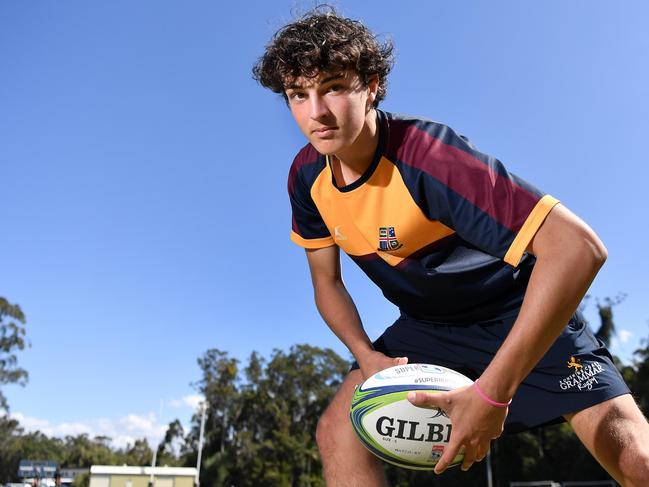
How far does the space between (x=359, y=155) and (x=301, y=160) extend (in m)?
0.66

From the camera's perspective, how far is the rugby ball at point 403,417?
246 centimetres

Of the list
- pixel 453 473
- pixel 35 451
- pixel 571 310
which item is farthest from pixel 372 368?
pixel 35 451

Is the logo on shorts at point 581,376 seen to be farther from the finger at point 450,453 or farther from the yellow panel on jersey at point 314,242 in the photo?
the yellow panel on jersey at point 314,242

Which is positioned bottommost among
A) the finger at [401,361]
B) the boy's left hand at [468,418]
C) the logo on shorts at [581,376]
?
the boy's left hand at [468,418]

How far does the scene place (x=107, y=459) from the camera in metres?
76.2

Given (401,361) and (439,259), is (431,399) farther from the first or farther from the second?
(439,259)

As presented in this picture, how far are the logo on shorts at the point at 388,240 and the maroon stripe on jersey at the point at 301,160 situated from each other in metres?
0.63

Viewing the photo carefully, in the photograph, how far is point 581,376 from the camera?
2.78 meters

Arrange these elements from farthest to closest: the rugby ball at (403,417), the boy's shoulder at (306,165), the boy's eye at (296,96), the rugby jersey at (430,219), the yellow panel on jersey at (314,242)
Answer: the yellow panel on jersey at (314,242) < the boy's shoulder at (306,165) < the boy's eye at (296,96) < the rugby ball at (403,417) < the rugby jersey at (430,219)

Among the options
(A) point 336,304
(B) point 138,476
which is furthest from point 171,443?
(A) point 336,304

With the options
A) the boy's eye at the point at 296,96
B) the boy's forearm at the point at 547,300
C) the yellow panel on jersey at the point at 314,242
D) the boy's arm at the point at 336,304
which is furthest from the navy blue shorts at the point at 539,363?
the boy's eye at the point at 296,96

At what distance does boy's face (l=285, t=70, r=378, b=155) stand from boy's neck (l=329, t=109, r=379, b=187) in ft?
0.19

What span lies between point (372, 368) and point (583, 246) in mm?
1349

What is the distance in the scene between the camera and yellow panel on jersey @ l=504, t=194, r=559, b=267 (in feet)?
6.83
